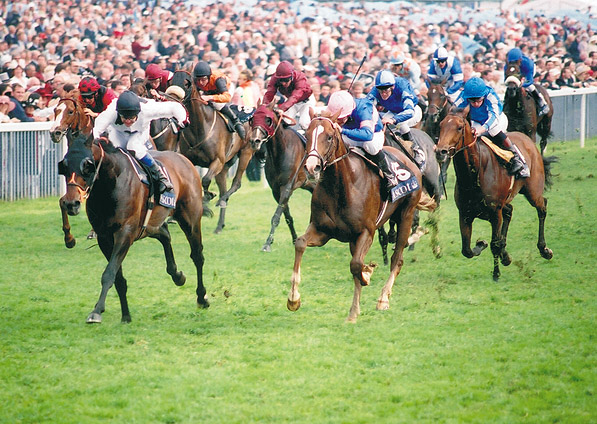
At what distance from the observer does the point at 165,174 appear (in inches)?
292

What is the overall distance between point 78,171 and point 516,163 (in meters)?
4.63

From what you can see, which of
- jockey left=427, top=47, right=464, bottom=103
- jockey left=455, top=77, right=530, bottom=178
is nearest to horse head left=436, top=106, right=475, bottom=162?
jockey left=455, top=77, right=530, bottom=178

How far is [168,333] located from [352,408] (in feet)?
7.36

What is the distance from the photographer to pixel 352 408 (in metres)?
5.21

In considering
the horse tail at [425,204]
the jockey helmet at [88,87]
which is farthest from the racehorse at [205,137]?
the horse tail at [425,204]

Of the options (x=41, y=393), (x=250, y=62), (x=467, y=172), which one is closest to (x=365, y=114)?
(x=467, y=172)

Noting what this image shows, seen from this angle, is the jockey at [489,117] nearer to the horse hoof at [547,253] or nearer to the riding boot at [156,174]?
the horse hoof at [547,253]

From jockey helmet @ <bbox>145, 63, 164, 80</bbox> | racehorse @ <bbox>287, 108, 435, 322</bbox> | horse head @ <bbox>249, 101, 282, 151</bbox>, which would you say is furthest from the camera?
jockey helmet @ <bbox>145, 63, 164, 80</bbox>

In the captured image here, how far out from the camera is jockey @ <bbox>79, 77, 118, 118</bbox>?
32.2ft

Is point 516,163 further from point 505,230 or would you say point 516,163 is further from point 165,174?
point 165,174

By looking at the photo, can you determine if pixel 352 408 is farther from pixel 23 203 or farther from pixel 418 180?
pixel 23 203

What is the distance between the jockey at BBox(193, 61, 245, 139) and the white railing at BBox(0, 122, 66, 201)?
3.11 metres

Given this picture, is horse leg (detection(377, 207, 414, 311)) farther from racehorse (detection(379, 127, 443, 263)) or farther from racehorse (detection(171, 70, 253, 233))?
racehorse (detection(171, 70, 253, 233))

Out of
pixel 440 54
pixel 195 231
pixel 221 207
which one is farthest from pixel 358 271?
pixel 440 54
